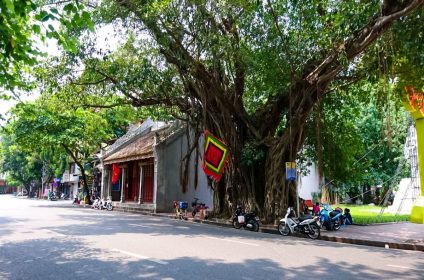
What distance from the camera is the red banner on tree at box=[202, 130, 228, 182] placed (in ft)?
57.8

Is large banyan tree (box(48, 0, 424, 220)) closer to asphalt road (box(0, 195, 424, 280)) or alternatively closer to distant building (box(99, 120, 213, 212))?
distant building (box(99, 120, 213, 212))

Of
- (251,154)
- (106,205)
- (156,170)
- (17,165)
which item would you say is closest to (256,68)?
(251,154)

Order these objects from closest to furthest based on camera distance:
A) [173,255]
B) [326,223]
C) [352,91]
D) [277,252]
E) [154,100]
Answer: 1. [173,255]
2. [277,252]
3. [326,223]
4. [352,91]
5. [154,100]

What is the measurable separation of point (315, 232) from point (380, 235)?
221cm

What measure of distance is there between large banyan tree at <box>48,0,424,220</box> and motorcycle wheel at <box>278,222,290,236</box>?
70.0 inches

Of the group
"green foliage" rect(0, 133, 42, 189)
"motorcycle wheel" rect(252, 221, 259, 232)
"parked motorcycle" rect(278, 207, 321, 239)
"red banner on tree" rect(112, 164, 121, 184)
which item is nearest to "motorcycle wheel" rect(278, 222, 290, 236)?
"parked motorcycle" rect(278, 207, 321, 239)

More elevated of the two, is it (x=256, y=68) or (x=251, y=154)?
(x=256, y=68)

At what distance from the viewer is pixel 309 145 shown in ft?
65.7

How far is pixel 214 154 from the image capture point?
17.8 metres

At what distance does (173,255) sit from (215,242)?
2503 mm

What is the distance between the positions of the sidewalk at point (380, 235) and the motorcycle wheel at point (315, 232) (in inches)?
8.6

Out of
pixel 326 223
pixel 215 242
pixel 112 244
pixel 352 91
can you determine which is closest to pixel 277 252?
pixel 215 242

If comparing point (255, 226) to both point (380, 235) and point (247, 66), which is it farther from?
point (247, 66)

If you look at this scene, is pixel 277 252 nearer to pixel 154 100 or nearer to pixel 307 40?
pixel 307 40
